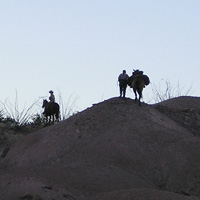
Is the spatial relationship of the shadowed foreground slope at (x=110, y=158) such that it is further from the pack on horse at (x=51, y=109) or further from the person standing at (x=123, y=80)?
the pack on horse at (x=51, y=109)

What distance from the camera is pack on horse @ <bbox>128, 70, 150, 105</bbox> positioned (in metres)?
32.8

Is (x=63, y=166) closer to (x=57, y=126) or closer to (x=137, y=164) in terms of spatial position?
(x=137, y=164)

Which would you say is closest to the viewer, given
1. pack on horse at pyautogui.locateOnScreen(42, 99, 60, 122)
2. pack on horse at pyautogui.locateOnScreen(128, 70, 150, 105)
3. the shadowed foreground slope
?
the shadowed foreground slope

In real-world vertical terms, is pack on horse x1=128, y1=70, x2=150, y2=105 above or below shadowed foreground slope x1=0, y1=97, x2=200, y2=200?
above

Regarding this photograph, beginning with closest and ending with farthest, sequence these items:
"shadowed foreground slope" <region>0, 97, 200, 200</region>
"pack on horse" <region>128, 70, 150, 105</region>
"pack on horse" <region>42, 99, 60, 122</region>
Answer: "shadowed foreground slope" <region>0, 97, 200, 200</region>
"pack on horse" <region>128, 70, 150, 105</region>
"pack on horse" <region>42, 99, 60, 122</region>

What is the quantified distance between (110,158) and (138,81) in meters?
7.03

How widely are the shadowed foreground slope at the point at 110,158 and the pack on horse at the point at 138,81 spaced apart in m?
0.74

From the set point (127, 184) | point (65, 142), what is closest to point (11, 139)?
point (65, 142)

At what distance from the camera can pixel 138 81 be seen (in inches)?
1293

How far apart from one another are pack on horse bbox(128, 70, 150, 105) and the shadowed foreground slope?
739 mm

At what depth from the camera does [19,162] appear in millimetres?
32188

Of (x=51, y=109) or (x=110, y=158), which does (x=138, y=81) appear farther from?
(x=51, y=109)

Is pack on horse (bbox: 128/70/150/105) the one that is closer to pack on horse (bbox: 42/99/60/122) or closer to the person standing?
the person standing

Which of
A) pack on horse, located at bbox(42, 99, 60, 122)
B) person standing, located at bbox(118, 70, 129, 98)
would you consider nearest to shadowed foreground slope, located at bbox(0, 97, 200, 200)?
person standing, located at bbox(118, 70, 129, 98)
